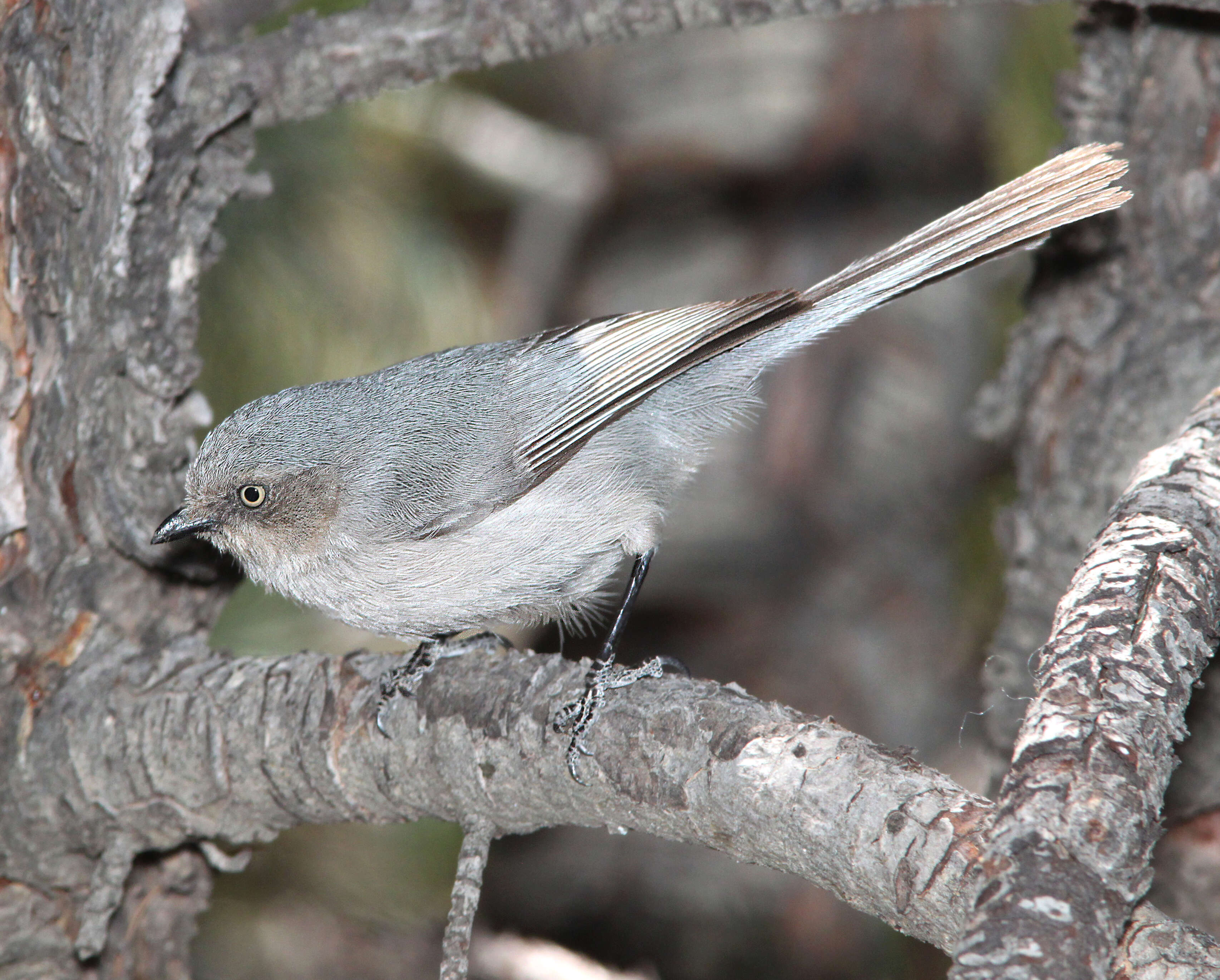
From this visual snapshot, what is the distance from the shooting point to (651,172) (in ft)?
18.1

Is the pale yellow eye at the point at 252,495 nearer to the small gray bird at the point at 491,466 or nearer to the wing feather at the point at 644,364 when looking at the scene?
the small gray bird at the point at 491,466

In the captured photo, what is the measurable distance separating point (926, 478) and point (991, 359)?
2.41 feet

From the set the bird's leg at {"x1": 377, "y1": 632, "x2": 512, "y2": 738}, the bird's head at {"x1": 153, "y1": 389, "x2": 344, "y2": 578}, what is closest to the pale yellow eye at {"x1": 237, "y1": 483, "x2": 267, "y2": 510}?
the bird's head at {"x1": 153, "y1": 389, "x2": 344, "y2": 578}

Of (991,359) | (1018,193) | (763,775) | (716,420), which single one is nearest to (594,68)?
(991,359)

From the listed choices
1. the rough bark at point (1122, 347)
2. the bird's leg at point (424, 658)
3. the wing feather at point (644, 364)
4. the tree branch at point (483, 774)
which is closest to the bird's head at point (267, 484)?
the tree branch at point (483, 774)

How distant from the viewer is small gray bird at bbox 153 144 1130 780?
2797mm

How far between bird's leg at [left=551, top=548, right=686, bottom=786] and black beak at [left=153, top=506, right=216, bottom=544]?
1124mm

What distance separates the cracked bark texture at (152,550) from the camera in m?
2.54

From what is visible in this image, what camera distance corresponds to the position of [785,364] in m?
5.32

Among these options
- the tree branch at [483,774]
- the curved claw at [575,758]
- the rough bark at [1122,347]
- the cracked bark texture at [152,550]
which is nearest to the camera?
the tree branch at [483,774]

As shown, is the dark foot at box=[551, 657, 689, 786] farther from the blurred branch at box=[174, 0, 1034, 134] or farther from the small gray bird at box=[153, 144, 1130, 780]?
the blurred branch at box=[174, 0, 1034, 134]

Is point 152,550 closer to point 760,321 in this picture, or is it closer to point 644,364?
point 644,364

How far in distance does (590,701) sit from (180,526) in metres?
1.24

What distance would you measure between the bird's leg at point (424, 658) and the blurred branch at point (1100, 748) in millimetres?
1453
